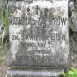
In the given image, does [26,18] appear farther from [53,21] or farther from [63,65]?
[63,65]

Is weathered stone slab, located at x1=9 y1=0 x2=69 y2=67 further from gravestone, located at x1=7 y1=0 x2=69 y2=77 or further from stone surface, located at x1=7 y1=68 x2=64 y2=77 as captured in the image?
stone surface, located at x1=7 y1=68 x2=64 y2=77

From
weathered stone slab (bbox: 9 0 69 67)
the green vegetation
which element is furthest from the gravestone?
the green vegetation

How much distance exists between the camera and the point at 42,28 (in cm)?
558

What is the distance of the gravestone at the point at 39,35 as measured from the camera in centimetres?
552

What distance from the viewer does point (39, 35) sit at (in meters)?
5.60

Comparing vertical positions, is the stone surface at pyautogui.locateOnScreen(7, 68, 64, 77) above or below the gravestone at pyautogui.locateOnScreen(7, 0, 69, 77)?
below

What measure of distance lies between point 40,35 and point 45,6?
1.59 feet

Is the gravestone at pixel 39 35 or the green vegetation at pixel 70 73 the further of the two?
the gravestone at pixel 39 35

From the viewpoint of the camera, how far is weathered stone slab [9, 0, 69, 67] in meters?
5.53

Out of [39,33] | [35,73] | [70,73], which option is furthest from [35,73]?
[39,33]

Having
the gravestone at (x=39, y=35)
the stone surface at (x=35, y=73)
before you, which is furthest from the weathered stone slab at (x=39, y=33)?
the stone surface at (x=35, y=73)

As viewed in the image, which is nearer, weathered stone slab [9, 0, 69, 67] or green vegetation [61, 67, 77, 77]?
green vegetation [61, 67, 77, 77]

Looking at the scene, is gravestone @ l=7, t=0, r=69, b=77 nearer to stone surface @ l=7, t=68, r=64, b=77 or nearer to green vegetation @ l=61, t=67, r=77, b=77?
stone surface @ l=7, t=68, r=64, b=77

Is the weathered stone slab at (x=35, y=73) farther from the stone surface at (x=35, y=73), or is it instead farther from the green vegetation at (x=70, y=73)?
the green vegetation at (x=70, y=73)
